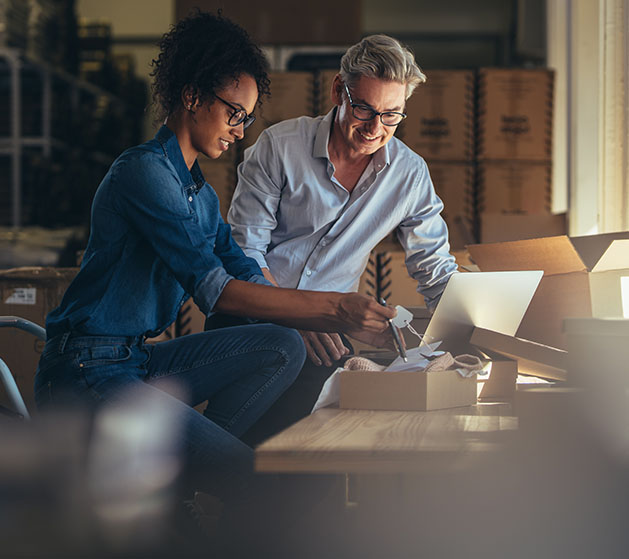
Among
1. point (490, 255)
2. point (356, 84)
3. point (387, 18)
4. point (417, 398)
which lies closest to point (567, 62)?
point (490, 255)

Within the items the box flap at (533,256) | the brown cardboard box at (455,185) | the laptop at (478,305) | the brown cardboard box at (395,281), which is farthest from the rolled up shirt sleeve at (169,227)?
the brown cardboard box at (455,185)

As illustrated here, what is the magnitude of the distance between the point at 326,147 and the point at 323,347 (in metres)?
0.56

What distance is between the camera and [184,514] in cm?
133

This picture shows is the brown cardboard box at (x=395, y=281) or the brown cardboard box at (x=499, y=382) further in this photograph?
the brown cardboard box at (x=395, y=281)

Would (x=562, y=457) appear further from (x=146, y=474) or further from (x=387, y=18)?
(x=387, y=18)

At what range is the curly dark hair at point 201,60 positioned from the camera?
4.52 ft

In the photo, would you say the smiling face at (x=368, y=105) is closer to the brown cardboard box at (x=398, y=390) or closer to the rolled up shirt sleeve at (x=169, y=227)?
the rolled up shirt sleeve at (x=169, y=227)

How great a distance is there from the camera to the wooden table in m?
0.87

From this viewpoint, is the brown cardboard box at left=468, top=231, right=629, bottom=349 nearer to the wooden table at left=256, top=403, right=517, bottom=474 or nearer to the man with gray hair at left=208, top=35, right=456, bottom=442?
the man with gray hair at left=208, top=35, right=456, bottom=442

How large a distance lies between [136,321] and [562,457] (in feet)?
2.56

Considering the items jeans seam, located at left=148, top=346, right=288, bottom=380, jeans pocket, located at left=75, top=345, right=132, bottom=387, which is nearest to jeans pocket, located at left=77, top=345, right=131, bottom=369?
jeans pocket, located at left=75, top=345, right=132, bottom=387

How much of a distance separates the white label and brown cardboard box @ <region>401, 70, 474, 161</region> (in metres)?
1.96

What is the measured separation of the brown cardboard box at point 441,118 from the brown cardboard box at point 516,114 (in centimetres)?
9

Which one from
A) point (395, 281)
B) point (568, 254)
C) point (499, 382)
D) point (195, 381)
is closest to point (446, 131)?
point (395, 281)
